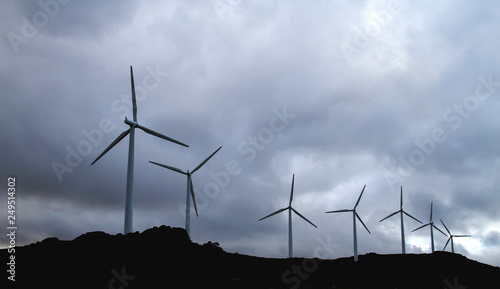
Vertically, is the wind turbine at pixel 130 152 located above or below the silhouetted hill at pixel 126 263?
above

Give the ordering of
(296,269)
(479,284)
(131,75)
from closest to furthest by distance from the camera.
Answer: (131,75) < (479,284) < (296,269)

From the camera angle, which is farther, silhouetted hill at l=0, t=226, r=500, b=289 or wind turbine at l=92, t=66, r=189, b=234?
wind turbine at l=92, t=66, r=189, b=234

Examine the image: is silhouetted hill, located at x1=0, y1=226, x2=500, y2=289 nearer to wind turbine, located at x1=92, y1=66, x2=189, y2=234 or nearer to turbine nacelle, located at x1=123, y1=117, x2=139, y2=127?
wind turbine, located at x1=92, y1=66, x2=189, y2=234

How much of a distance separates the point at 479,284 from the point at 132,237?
68893 mm

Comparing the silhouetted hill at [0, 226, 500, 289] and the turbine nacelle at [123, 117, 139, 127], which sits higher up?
the turbine nacelle at [123, 117, 139, 127]

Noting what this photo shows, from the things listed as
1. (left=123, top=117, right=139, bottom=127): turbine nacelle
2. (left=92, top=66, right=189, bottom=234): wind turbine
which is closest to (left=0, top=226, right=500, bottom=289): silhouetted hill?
(left=92, top=66, right=189, bottom=234): wind turbine

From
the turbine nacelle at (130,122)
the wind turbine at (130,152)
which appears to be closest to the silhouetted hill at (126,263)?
the wind turbine at (130,152)

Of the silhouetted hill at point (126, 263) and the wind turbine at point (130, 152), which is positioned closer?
the silhouetted hill at point (126, 263)

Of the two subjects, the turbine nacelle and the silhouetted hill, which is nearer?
the silhouetted hill

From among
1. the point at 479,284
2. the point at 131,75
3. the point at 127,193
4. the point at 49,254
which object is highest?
the point at 131,75

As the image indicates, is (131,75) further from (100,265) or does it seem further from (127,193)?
(100,265)

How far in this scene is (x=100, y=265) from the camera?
42.9 m

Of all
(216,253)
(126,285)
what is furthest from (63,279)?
(216,253)

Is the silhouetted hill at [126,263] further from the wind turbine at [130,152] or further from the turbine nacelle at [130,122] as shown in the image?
the turbine nacelle at [130,122]
